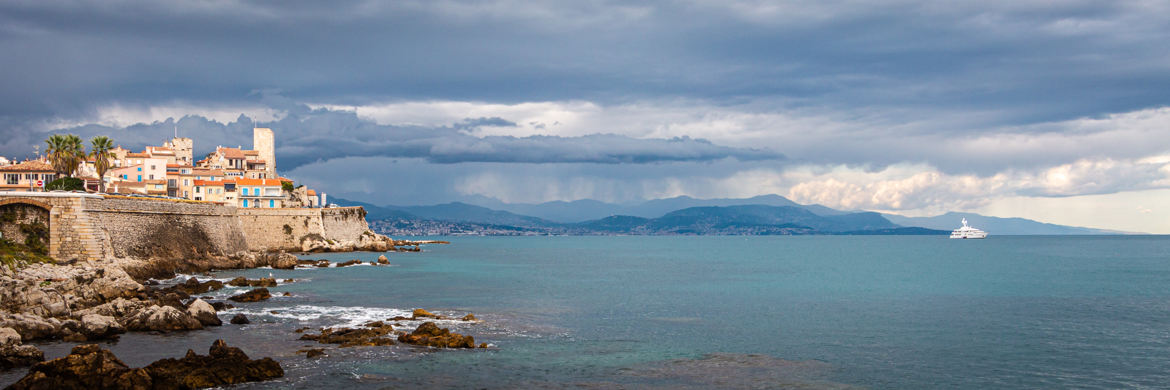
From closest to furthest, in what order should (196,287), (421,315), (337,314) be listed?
(421,315) → (337,314) → (196,287)

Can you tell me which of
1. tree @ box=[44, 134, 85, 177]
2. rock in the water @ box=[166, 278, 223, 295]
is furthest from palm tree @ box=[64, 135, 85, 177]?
rock in the water @ box=[166, 278, 223, 295]

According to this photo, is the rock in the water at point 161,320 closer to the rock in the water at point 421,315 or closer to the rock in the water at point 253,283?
the rock in the water at point 421,315

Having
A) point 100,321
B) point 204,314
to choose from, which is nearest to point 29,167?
point 204,314

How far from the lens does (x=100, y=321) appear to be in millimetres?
27531

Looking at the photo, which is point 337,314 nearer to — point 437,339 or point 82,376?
point 437,339

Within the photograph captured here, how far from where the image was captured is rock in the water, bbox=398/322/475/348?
26.8 m

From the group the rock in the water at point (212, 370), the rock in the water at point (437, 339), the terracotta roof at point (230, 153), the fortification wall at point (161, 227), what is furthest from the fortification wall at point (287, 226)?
the rock in the water at point (212, 370)

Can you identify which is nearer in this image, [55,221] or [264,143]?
[55,221]

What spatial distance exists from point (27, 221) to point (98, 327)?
86.4ft

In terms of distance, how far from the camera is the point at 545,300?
147 ft

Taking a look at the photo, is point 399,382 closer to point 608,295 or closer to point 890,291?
point 608,295

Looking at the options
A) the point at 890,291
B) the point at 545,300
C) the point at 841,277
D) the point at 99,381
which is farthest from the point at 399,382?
the point at 841,277

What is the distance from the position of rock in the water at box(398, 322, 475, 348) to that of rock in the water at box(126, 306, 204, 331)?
8856 mm

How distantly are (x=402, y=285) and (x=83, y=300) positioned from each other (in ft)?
71.5
